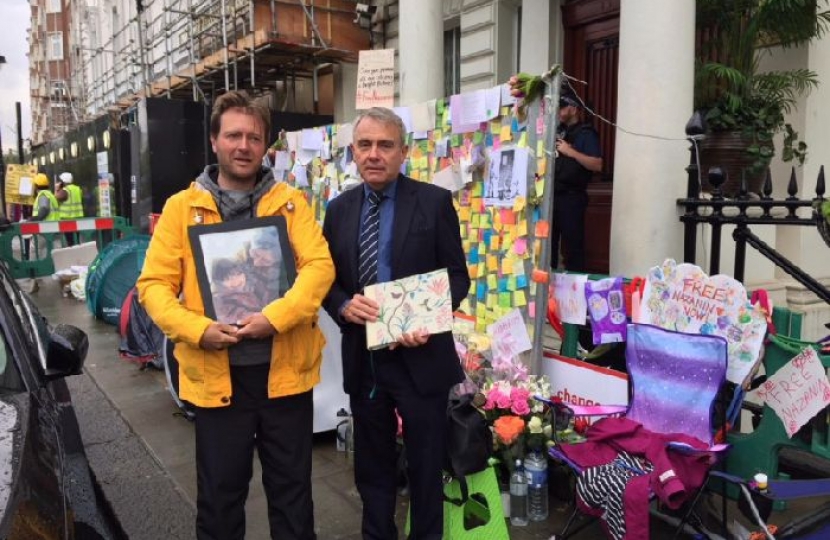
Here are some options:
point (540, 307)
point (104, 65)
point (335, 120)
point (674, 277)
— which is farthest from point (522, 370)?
point (104, 65)

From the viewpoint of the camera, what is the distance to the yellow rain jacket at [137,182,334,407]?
2.32 metres

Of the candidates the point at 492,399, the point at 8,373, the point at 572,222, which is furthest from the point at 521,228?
the point at 8,373

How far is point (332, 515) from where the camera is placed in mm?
3514

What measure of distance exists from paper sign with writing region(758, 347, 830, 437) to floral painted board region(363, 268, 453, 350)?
65.2 inches

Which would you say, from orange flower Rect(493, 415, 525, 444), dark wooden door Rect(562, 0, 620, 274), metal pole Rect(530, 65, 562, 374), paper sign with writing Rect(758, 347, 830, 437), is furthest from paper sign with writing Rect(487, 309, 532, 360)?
dark wooden door Rect(562, 0, 620, 274)

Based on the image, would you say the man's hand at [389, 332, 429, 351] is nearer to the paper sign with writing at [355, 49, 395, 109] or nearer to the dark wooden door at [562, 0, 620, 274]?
the paper sign with writing at [355, 49, 395, 109]

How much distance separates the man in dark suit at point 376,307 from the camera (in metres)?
2.63

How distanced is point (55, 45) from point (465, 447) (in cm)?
6080

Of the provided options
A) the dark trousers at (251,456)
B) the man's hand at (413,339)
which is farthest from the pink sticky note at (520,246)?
the dark trousers at (251,456)

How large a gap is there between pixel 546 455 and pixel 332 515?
3.80 feet

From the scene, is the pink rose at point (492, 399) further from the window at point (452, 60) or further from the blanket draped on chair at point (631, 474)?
the window at point (452, 60)

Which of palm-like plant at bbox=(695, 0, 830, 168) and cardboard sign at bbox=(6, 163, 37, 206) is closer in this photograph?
palm-like plant at bbox=(695, 0, 830, 168)

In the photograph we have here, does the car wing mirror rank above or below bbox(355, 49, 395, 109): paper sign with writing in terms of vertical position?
below

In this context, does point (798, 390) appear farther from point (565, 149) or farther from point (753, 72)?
point (753, 72)
